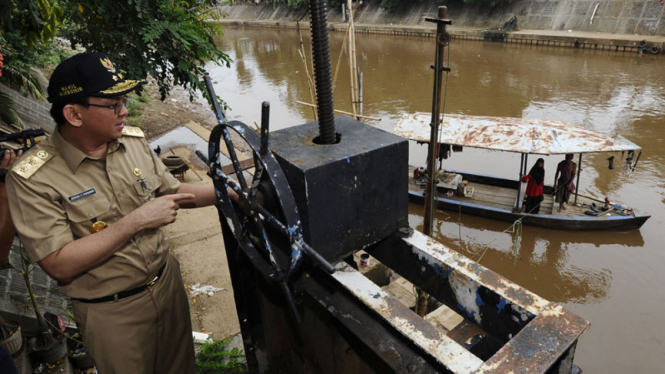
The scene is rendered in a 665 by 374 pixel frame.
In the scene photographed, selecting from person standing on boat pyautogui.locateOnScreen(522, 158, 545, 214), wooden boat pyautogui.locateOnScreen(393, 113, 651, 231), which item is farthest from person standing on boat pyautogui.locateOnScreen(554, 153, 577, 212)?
person standing on boat pyautogui.locateOnScreen(522, 158, 545, 214)

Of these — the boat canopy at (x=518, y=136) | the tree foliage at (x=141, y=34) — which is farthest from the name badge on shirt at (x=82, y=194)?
the boat canopy at (x=518, y=136)

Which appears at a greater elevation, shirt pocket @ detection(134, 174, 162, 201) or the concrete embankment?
shirt pocket @ detection(134, 174, 162, 201)

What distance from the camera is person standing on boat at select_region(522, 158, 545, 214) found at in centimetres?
853

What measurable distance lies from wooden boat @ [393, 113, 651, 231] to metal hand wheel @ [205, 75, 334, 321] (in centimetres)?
707

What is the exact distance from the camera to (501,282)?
1607 mm

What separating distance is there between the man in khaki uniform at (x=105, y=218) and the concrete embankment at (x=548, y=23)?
1771 cm

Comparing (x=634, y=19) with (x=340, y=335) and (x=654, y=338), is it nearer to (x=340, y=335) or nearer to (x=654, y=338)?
(x=654, y=338)

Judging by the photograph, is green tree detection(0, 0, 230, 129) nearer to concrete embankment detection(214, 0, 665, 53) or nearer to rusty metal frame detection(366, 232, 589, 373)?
rusty metal frame detection(366, 232, 589, 373)

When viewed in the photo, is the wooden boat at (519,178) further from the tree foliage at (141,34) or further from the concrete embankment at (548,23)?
the concrete embankment at (548,23)

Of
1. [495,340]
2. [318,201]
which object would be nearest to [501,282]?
[495,340]

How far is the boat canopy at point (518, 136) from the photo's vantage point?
8.12 metres

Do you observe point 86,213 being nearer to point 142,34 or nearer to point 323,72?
point 323,72

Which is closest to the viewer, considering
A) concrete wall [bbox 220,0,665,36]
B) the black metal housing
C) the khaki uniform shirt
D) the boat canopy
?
the black metal housing

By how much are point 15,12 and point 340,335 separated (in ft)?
11.4
